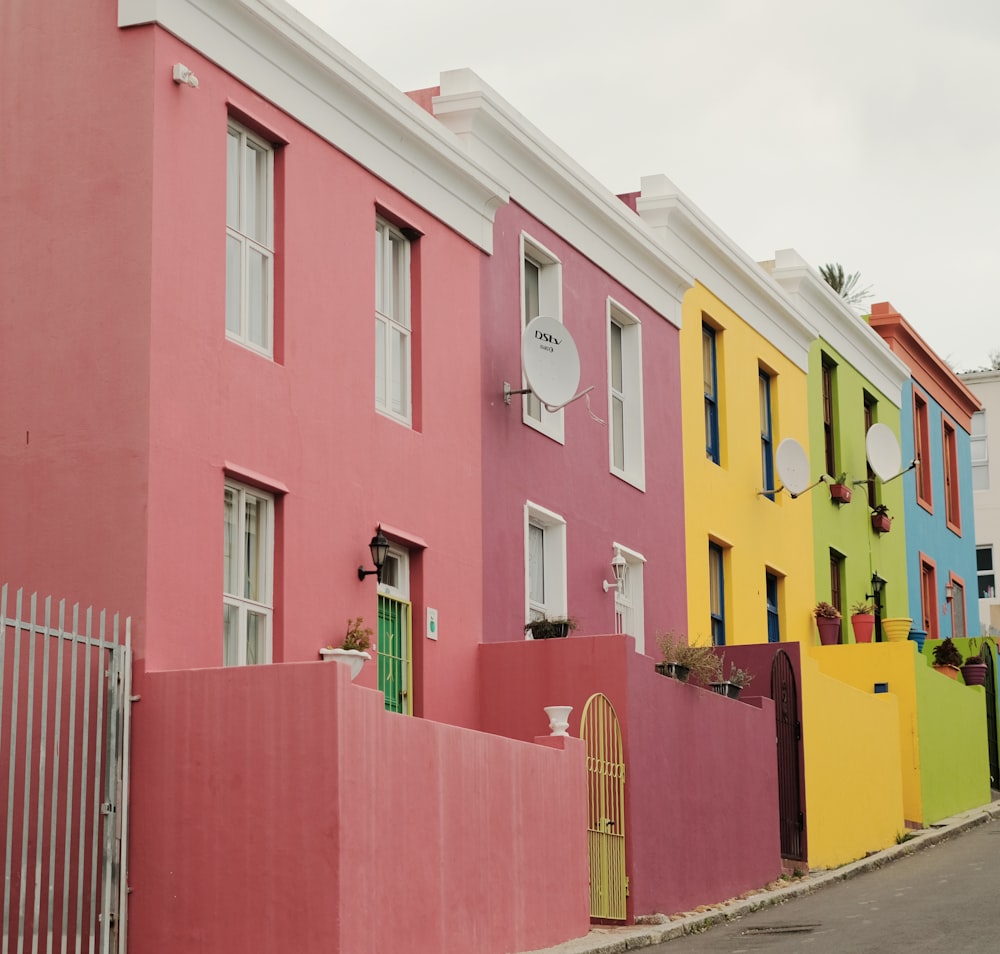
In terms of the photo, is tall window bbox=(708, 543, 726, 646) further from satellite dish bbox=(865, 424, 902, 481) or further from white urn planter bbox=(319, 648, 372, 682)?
white urn planter bbox=(319, 648, 372, 682)

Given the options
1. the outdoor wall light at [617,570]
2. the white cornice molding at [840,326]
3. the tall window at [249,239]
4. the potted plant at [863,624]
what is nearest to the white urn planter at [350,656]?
the tall window at [249,239]

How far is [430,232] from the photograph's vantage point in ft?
55.9

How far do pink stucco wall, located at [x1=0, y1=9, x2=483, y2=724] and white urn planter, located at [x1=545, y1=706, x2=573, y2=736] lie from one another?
1.57m

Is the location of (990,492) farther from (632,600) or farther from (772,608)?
(632,600)

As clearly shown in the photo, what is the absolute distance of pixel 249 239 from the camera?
573 inches

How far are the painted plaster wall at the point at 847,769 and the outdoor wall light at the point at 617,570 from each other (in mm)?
2440

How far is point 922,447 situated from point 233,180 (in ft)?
72.1

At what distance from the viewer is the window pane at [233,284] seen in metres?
14.2

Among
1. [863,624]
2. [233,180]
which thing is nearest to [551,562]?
[233,180]

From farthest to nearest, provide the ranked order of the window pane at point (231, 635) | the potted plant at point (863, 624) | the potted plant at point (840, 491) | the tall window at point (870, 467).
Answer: the tall window at point (870, 467) → the potted plant at point (840, 491) → the potted plant at point (863, 624) → the window pane at point (231, 635)

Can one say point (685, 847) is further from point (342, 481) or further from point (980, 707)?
point (980, 707)

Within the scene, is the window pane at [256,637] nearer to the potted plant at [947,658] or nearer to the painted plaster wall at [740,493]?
the painted plaster wall at [740,493]

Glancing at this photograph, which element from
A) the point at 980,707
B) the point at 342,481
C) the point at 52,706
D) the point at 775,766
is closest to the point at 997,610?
the point at 980,707

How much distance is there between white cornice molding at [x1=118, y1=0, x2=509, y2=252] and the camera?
552 inches
